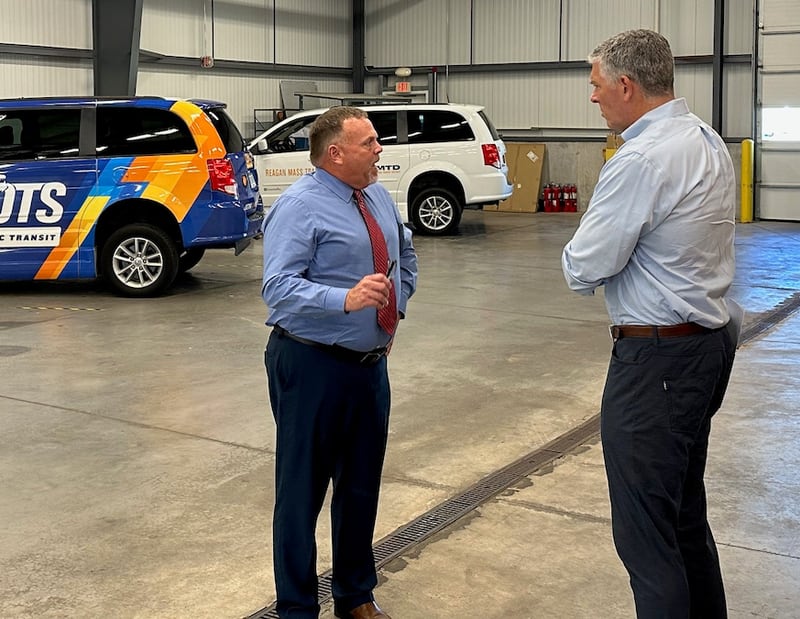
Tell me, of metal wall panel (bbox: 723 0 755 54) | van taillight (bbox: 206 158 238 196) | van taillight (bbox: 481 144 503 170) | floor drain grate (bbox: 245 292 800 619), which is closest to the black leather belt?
floor drain grate (bbox: 245 292 800 619)

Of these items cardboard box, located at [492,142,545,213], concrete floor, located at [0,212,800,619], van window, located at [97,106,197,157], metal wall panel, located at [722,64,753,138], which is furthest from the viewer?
cardboard box, located at [492,142,545,213]

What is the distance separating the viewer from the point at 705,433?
3.11 metres

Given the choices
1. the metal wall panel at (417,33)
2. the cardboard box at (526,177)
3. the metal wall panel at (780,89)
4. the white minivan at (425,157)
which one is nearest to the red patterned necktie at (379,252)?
the white minivan at (425,157)

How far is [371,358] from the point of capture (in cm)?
356

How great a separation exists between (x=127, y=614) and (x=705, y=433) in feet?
6.83

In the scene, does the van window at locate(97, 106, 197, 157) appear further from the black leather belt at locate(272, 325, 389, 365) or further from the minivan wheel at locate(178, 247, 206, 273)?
the black leather belt at locate(272, 325, 389, 365)

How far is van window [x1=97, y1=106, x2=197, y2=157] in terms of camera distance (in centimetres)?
1025

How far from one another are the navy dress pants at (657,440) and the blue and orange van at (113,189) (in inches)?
304

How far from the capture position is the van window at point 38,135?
10.2 metres

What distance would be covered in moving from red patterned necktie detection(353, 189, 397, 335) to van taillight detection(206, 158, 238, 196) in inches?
270

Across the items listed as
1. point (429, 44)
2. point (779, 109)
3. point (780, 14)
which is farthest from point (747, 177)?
point (429, 44)

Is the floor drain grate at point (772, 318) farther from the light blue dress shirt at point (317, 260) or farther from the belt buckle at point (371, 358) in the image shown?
the light blue dress shirt at point (317, 260)

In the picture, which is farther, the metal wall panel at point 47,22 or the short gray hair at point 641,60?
the metal wall panel at point 47,22

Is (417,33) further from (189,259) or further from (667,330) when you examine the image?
(667,330)
